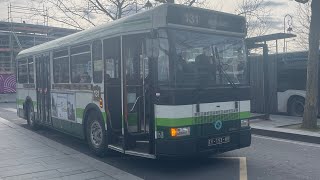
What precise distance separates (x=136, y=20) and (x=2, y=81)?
3033 centimetres

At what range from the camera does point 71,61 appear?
32.6 ft

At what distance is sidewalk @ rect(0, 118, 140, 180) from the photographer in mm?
7059

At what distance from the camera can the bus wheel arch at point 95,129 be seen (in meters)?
8.38

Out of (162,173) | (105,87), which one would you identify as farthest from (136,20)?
(162,173)

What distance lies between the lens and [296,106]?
15398mm

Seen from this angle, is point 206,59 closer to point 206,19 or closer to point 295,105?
point 206,19

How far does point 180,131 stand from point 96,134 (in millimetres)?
2852

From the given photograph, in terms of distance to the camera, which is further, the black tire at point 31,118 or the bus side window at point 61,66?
the black tire at point 31,118

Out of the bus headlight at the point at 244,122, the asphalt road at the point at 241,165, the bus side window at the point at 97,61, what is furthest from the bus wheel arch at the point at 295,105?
the bus side window at the point at 97,61

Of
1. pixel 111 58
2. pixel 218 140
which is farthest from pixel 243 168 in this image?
pixel 111 58

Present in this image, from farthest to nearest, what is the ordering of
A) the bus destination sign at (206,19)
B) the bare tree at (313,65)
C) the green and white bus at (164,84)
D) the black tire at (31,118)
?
the black tire at (31,118)
the bare tree at (313,65)
the bus destination sign at (206,19)
the green and white bus at (164,84)

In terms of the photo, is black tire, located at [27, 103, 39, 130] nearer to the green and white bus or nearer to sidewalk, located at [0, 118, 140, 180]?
sidewalk, located at [0, 118, 140, 180]

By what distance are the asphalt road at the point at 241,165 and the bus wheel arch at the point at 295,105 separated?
18.6ft

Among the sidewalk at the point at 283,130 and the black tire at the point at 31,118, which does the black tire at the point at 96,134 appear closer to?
the black tire at the point at 31,118
